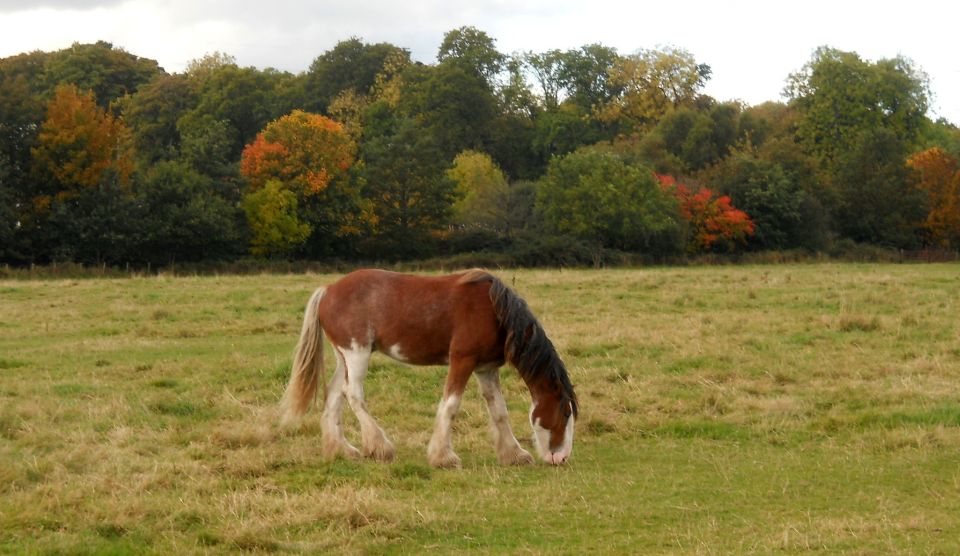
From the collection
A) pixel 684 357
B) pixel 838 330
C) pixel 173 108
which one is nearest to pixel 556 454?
pixel 684 357

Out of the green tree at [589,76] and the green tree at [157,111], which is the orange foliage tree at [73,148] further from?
the green tree at [589,76]

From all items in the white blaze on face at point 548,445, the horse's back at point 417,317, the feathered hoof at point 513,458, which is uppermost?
the horse's back at point 417,317

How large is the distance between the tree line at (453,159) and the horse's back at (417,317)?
3797cm

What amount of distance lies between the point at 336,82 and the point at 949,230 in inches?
1803

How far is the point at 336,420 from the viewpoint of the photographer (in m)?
9.66

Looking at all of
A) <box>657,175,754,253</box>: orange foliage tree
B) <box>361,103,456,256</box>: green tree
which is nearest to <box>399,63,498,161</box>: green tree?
<box>361,103,456,256</box>: green tree

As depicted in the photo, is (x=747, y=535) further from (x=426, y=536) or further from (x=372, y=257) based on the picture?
(x=372, y=257)

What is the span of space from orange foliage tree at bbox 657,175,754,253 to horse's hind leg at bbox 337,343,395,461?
4950 cm

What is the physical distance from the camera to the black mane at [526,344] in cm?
923

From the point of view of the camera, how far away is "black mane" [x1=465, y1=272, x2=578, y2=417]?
9.23m

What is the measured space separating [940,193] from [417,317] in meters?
63.6

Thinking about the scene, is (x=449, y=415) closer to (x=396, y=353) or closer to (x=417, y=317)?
(x=396, y=353)

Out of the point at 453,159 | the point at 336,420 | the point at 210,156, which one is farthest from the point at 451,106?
the point at 336,420

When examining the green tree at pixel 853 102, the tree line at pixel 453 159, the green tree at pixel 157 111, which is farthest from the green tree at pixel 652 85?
the green tree at pixel 157 111
